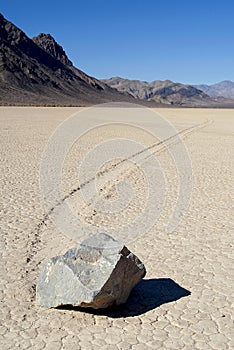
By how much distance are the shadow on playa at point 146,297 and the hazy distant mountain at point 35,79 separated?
7492cm

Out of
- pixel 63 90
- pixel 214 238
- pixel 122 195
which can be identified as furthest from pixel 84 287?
pixel 63 90

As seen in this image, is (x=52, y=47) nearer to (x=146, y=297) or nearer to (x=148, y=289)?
(x=148, y=289)

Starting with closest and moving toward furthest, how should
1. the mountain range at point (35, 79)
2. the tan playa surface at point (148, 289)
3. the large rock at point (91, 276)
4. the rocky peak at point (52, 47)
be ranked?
the tan playa surface at point (148, 289) < the large rock at point (91, 276) < the mountain range at point (35, 79) < the rocky peak at point (52, 47)

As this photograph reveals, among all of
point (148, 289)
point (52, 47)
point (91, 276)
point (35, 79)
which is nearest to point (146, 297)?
point (148, 289)

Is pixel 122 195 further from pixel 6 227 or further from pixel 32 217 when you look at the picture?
pixel 6 227

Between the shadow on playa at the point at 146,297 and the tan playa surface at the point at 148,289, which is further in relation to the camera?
the shadow on playa at the point at 146,297

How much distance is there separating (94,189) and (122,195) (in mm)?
762

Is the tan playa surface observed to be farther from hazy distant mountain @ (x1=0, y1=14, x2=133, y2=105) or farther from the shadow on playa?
hazy distant mountain @ (x1=0, y1=14, x2=133, y2=105)

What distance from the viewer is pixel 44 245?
20.1ft

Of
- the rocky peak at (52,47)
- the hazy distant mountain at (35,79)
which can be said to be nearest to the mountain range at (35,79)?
the hazy distant mountain at (35,79)

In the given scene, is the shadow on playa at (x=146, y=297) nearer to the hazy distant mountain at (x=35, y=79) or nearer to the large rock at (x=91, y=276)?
the large rock at (x=91, y=276)

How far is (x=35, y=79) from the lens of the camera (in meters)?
103

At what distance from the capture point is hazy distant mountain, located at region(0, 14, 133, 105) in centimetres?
9075

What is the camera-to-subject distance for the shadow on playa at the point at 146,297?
4289 mm
